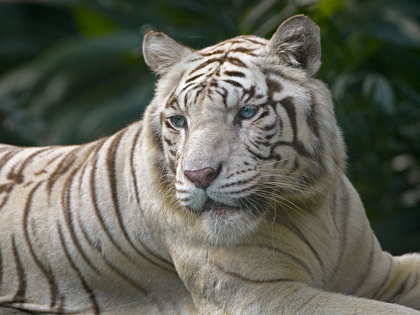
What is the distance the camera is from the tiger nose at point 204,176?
2.68m

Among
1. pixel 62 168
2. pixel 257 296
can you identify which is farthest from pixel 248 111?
pixel 62 168

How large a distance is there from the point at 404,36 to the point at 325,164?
4423mm

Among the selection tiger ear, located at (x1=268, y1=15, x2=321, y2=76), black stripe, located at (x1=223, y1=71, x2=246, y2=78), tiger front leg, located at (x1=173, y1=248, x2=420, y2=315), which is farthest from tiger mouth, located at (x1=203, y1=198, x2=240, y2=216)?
tiger ear, located at (x1=268, y1=15, x2=321, y2=76)

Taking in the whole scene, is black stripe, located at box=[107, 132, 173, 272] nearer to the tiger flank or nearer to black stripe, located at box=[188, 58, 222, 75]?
the tiger flank

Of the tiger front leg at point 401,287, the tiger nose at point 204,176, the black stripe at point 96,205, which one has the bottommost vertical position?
the tiger front leg at point 401,287

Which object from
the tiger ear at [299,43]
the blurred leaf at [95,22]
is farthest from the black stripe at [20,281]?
the blurred leaf at [95,22]

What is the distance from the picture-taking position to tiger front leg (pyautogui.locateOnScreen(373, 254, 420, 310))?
11.4ft

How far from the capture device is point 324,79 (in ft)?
19.2

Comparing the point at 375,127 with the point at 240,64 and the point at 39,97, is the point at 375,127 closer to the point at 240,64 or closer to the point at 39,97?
the point at 240,64

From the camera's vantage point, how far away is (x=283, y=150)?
9.37ft

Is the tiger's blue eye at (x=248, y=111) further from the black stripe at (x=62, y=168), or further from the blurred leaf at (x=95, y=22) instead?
the blurred leaf at (x=95, y=22)

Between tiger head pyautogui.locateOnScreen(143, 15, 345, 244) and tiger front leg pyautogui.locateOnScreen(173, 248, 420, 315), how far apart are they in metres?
0.18

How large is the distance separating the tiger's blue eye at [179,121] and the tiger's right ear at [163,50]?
13.9 inches

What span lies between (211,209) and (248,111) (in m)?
0.41
